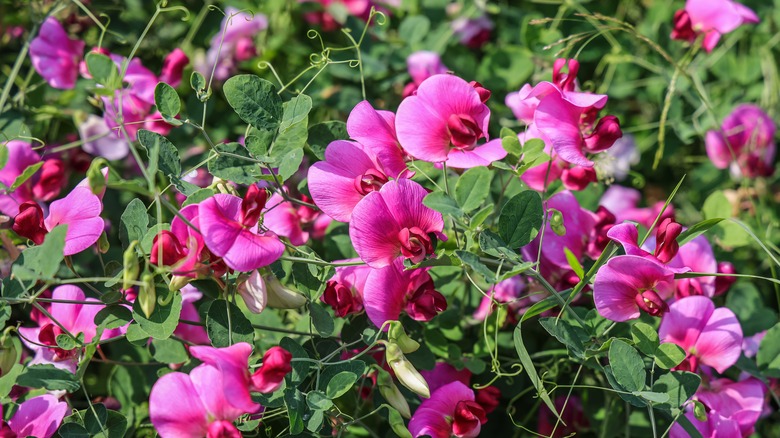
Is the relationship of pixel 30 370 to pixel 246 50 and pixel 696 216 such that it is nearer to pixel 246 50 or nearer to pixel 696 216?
pixel 246 50

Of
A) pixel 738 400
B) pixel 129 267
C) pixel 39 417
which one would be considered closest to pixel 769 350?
pixel 738 400

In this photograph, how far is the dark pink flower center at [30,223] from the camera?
1014 millimetres

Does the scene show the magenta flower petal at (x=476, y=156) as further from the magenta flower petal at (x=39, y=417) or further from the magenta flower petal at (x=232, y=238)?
the magenta flower petal at (x=39, y=417)

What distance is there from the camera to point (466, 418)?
1034 mm

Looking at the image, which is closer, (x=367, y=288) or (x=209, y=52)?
(x=367, y=288)

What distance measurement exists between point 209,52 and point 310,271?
821 millimetres

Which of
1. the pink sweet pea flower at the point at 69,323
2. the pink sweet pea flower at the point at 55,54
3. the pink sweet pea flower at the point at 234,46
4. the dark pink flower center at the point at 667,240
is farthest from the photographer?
the pink sweet pea flower at the point at 234,46

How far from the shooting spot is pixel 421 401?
45.2 inches

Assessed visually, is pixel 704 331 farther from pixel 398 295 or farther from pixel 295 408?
pixel 295 408

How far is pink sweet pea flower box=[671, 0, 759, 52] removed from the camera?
58.3 inches

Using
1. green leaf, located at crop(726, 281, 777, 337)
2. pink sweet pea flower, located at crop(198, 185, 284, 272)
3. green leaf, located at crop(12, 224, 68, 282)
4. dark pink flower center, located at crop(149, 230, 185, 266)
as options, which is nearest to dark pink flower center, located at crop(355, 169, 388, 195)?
pink sweet pea flower, located at crop(198, 185, 284, 272)

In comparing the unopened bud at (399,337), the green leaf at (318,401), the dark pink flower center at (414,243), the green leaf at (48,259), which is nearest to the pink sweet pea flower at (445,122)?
the dark pink flower center at (414,243)

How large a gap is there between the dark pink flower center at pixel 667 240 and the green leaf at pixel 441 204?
0.26 meters

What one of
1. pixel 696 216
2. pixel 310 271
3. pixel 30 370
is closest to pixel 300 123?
pixel 310 271
